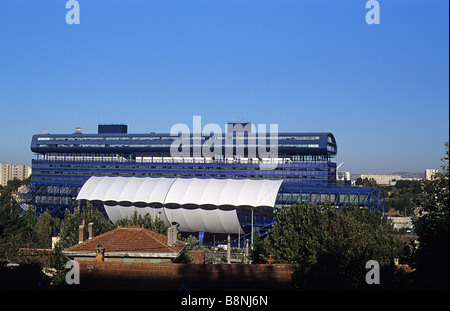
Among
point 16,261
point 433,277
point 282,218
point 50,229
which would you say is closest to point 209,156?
point 50,229

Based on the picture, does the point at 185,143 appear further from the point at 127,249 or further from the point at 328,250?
the point at 328,250

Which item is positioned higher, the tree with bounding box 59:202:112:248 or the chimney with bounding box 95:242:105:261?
the chimney with bounding box 95:242:105:261

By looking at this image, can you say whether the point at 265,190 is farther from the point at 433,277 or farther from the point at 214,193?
the point at 433,277

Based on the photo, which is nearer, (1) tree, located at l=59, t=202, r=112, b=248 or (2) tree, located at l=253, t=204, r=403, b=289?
(2) tree, located at l=253, t=204, r=403, b=289

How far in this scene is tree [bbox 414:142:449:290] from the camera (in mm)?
24062

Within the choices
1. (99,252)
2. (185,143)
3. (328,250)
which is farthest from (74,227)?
(185,143)

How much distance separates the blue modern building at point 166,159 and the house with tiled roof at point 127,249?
6475cm

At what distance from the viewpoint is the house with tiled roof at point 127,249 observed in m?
38.3

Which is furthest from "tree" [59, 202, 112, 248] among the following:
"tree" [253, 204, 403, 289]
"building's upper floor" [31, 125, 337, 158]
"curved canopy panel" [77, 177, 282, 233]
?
"building's upper floor" [31, 125, 337, 158]

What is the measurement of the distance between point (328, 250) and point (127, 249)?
1432 cm

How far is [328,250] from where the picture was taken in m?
39.1

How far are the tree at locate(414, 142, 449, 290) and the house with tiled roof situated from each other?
17274 millimetres

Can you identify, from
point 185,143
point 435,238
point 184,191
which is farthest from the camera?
point 185,143

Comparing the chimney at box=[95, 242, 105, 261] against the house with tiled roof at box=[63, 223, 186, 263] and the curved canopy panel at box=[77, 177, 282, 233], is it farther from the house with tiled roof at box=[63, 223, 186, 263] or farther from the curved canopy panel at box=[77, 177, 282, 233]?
the curved canopy panel at box=[77, 177, 282, 233]
